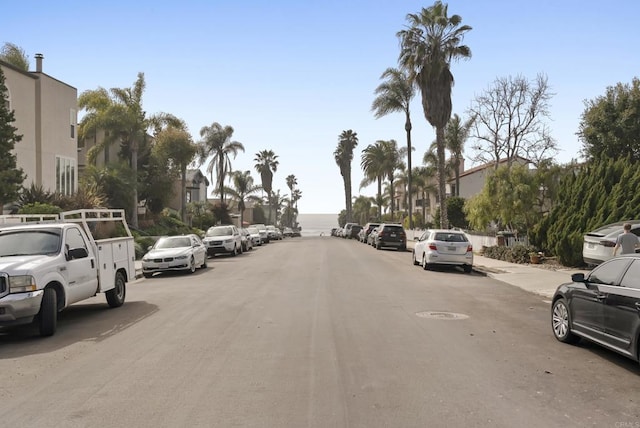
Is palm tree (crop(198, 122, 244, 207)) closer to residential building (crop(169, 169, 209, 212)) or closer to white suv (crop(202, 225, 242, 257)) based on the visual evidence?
residential building (crop(169, 169, 209, 212))

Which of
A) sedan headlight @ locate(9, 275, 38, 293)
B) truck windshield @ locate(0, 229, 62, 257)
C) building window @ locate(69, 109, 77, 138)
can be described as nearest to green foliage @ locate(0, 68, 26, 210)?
building window @ locate(69, 109, 77, 138)

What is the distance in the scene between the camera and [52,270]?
30.1 ft

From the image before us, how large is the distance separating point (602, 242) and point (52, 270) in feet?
44.8

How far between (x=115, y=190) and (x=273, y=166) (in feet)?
213

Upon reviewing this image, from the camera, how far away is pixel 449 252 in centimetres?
2028

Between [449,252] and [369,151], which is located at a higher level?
[369,151]

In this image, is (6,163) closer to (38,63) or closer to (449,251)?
(38,63)

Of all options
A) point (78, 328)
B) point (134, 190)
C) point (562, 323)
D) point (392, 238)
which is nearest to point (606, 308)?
point (562, 323)

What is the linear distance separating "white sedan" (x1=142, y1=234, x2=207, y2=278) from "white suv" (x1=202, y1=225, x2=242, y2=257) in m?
7.69

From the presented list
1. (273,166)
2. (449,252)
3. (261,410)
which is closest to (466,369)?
(261,410)

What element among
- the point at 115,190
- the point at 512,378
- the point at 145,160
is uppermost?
the point at 145,160

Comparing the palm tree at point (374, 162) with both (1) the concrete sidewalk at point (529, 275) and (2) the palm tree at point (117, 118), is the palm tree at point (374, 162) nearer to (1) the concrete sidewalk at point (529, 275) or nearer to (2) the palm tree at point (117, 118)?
(2) the palm tree at point (117, 118)

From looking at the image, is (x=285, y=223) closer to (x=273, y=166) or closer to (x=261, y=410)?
(x=273, y=166)

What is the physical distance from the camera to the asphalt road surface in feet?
17.1
